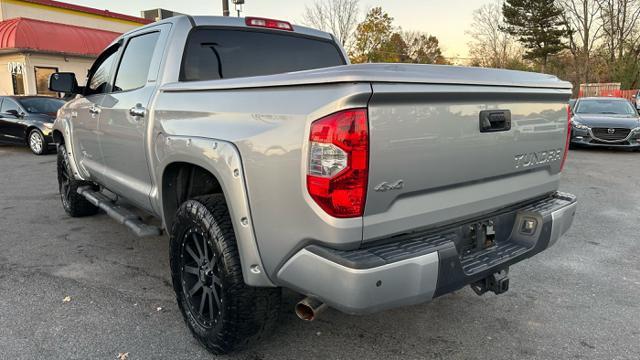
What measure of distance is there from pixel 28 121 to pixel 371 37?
16.8 metres

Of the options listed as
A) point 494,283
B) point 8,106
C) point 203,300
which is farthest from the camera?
point 8,106

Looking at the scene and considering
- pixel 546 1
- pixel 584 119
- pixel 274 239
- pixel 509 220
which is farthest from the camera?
pixel 546 1

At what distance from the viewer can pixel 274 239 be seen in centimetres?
223

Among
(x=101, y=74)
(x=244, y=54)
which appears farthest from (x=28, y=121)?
(x=244, y=54)

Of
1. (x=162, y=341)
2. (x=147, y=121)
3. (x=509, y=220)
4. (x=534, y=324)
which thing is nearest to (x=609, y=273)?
(x=534, y=324)

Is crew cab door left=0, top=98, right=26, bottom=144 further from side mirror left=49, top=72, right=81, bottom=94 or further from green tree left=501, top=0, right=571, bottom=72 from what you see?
green tree left=501, top=0, right=571, bottom=72

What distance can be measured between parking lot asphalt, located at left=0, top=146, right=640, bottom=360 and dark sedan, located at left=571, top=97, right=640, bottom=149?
298 inches

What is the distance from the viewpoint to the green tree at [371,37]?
24587 millimetres

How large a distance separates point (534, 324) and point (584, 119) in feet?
34.7

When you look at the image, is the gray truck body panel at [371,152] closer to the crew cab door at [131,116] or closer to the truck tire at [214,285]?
the truck tire at [214,285]

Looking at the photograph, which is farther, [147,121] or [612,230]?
[612,230]

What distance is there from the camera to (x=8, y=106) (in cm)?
1280

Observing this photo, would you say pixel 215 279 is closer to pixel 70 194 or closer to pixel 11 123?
pixel 70 194

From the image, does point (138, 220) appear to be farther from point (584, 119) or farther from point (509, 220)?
point (584, 119)
